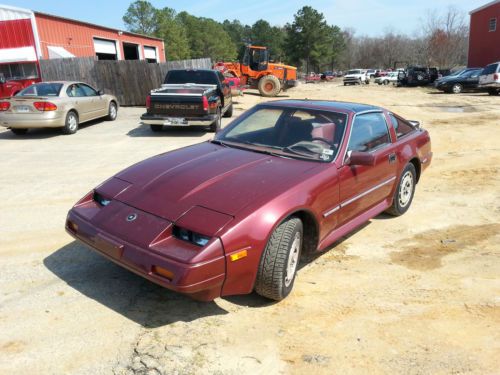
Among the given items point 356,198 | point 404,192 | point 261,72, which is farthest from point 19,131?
point 261,72

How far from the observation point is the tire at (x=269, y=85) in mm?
25188

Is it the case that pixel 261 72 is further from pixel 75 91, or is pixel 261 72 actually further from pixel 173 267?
pixel 173 267

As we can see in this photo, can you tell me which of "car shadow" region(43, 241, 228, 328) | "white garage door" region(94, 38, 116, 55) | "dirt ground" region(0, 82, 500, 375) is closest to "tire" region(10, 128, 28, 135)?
"dirt ground" region(0, 82, 500, 375)

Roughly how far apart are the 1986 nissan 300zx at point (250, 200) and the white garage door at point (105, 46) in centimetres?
2657

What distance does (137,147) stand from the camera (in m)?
10.1

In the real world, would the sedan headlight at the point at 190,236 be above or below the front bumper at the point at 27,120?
below

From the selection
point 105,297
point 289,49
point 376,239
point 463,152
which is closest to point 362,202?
point 376,239

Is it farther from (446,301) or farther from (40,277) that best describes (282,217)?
(40,277)

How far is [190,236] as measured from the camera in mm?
3125

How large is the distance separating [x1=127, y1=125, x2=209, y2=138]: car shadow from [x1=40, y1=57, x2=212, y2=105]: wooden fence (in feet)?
22.1

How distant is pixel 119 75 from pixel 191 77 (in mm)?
7430

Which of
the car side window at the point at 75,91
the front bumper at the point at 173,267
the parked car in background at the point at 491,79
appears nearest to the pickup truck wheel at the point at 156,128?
the car side window at the point at 75,91

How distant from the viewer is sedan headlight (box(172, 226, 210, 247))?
3.04 m

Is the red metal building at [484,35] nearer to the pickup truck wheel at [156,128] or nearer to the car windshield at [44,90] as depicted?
the pickup truck wheel at [156,128]
